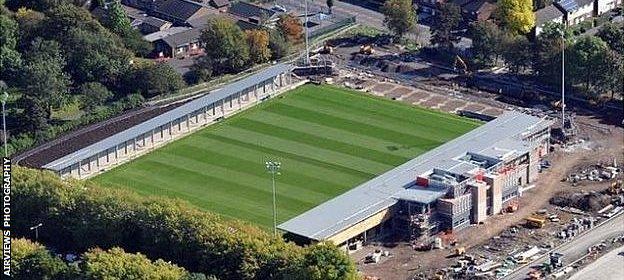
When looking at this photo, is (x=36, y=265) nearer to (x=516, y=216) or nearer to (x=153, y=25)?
(x=516, y=216)

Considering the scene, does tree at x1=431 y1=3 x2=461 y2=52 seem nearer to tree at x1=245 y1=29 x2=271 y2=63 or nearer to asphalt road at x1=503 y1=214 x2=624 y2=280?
tree at x1=245 y1=29 x2=271 y2=63

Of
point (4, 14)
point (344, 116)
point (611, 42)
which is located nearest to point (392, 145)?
point (344, 116)

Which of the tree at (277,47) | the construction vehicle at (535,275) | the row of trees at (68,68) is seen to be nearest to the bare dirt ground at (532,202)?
the construction vehicle at (535,275)

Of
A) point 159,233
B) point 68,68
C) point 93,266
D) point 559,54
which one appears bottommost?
point 159,233

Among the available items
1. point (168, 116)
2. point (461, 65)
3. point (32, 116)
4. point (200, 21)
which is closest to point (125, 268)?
point (168, 116)

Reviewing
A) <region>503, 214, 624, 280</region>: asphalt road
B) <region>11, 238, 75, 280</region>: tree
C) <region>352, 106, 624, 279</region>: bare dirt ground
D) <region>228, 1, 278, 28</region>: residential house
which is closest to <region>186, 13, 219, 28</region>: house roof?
<region>228, 1, 278, 28</region>: residential house

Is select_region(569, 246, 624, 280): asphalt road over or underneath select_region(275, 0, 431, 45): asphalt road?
underneath

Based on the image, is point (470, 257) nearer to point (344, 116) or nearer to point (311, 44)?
point (344, 116)
